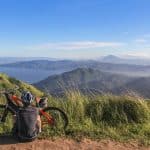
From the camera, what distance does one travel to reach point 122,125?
32.7 ft

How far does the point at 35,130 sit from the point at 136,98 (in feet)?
12.2

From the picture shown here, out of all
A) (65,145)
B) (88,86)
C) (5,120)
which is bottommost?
(65,145)

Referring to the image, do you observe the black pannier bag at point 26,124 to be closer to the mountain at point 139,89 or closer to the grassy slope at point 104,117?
the grassy slope at point 104,117

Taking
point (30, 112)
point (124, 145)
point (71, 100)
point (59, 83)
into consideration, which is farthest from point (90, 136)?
point (59, 83)

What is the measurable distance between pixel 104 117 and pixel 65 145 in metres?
2.52

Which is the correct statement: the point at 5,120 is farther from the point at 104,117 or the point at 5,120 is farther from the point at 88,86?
the point at 88,86

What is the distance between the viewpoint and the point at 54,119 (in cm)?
928

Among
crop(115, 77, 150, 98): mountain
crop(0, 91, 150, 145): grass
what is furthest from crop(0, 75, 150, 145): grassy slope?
crop(115, 77, 150, 98): mountain

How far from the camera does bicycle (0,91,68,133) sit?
8.76 m

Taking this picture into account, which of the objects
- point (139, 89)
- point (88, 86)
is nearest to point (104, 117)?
point (88, 86)

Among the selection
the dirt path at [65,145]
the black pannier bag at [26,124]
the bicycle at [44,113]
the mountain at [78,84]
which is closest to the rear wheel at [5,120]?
the bicycle at [44,113]

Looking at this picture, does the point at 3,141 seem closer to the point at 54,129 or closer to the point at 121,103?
the point at 54,129

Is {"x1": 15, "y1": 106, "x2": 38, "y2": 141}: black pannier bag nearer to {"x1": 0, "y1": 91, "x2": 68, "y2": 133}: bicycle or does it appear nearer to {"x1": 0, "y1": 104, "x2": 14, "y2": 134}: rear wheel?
{"x1": 0, "y1": 91, "x2": 68, "y2": 133}: bicycle

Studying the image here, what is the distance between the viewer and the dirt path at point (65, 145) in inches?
315
